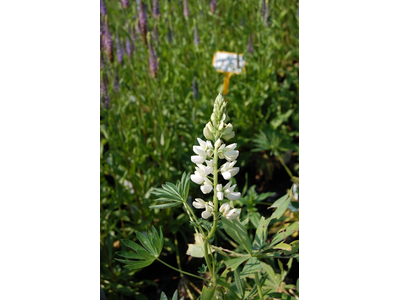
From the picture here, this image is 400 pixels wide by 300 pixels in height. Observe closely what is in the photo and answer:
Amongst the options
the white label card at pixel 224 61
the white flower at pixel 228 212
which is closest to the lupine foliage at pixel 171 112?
the white label card at pixel 224 61

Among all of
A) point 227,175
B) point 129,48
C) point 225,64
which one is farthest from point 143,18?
point 227,175

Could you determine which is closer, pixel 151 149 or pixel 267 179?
pixel 151 149

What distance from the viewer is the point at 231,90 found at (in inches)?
88.0

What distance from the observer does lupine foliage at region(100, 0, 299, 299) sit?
156cm

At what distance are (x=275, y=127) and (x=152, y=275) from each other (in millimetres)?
993

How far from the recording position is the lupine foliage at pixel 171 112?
1559mm

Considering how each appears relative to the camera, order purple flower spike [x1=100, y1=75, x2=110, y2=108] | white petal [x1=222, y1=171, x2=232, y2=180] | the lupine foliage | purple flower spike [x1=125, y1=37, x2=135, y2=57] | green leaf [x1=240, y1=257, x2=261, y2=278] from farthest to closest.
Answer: purple flower spike [x1=125, y1=37, x2=135, y2=57]
the lupine foliage
purple flower spike [x1=100, y1=75, x2=110, y2=108]
green leaf [x1=240, y1=257, x2=261, y2=278]
white petal [x1=222, y1=171, x2=232, y2=180]

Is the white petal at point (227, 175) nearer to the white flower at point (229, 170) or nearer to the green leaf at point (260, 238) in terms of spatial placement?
the white flower at point (229, 170)

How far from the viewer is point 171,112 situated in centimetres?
210

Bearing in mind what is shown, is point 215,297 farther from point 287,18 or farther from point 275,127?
point 287,18

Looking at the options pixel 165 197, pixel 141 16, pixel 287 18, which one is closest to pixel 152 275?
pixel 165 197

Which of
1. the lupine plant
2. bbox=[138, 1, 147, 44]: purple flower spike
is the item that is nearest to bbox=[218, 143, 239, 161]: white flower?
the lupine plant

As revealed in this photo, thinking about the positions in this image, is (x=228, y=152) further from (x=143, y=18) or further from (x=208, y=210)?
(x=143, y=18)

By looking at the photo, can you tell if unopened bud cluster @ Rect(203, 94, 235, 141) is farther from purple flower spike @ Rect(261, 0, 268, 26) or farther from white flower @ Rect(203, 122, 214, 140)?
purple flower spike @ Rect(261, 0, 268, 26)
